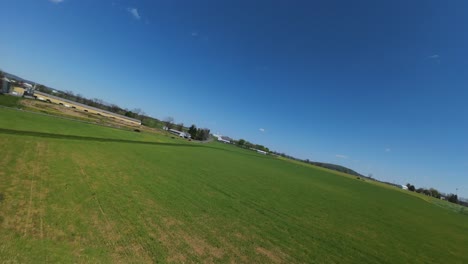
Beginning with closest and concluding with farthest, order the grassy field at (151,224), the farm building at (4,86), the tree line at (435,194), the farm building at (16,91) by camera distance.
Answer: the grassy field at (151,224) → the farm building at (4,86) → the farm building at (16,91) → the tree line at (435,194)

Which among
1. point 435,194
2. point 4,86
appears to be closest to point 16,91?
point 4,86

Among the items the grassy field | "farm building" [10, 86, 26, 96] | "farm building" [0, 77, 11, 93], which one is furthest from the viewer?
"farm building" [10, 86, 26, 96]

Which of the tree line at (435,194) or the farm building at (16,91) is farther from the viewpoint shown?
the tree line at (435,194)

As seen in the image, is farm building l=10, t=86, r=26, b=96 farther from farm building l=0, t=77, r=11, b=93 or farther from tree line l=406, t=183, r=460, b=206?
tree line l=406, t=183, r=460, b=206

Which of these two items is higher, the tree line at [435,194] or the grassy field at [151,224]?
the tree line at [435,194]

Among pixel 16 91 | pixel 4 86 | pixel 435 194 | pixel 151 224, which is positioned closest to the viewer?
pixel 151 224

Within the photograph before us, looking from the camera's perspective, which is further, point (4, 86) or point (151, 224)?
point (4, 86)

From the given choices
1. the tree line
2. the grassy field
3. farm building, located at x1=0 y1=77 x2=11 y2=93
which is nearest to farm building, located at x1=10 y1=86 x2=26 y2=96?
farm building, located at x1=0 y1=77 x2=11 y2=93

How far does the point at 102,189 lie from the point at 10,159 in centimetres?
733

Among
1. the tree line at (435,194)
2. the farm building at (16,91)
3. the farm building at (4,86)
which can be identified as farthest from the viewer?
the tree line at (435,194)

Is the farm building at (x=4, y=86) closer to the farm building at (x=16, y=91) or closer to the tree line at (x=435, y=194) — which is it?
the farm building at (x=16, y=91)

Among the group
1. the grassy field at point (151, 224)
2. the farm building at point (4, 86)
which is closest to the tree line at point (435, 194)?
the grassy field at point (151, 224)

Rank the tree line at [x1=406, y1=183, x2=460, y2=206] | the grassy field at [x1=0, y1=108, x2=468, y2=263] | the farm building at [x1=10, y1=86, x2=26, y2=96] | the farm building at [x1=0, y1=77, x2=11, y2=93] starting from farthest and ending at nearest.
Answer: the tree line at [x1=406, y1=183, x2=460, y2=206] < the farm building at [x1=10, y1=86, x2=26, y2=96] < the farm building at [x1=0, y1=77, x2=11, y2=93] < the grassy field at [x1=0, y1=108, x2=468, y2=263]

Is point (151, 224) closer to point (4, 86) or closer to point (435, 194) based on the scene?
point (4, 86)
